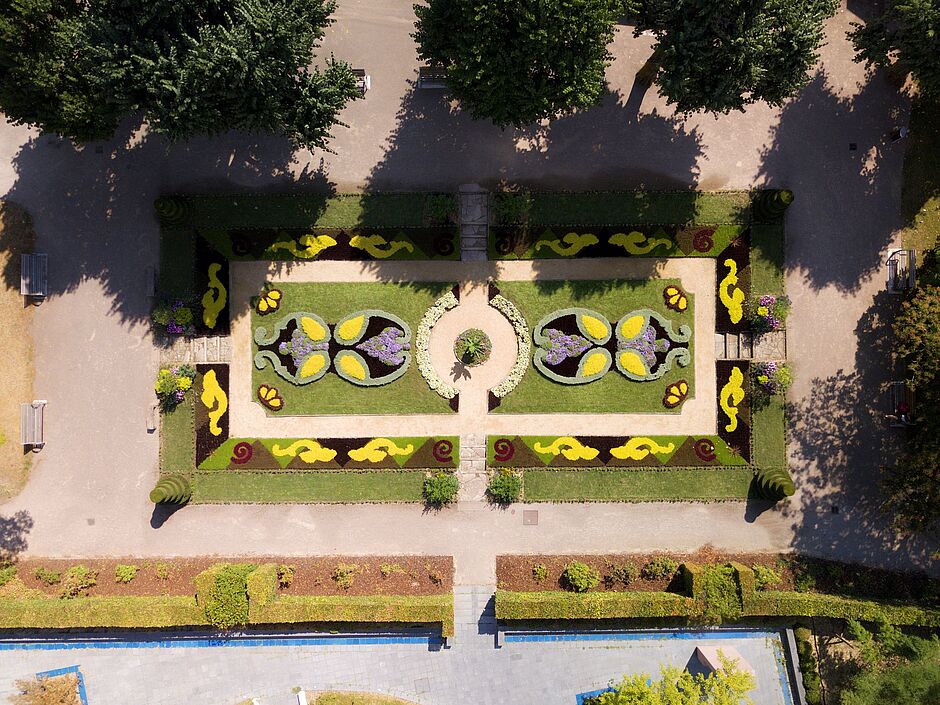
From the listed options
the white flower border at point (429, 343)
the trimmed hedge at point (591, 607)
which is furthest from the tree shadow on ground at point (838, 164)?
the trimmed hedge at point (591, 607)

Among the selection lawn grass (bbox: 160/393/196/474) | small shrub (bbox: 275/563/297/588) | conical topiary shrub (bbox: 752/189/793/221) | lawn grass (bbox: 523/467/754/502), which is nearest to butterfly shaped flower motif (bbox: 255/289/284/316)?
lawn grass (bbox: 160/393/196/474)

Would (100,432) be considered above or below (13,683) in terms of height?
above

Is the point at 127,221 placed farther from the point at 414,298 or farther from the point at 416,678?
the point at 416,678

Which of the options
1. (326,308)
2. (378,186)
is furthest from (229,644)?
(378,186)

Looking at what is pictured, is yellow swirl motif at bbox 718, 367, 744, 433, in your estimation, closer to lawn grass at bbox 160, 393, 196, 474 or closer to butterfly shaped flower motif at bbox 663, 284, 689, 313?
butterfly shaped flower motif at bbox 663, 284, 689, 313

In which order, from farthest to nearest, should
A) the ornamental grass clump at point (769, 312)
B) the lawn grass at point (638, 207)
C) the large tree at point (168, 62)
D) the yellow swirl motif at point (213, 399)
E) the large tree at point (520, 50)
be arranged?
the yellow swirl motif at point (213, 399) < the lawn grass at point (638, 207) < the ornamental grass clump at point (769, 312) < the large tree at point (168, 62) < the large tree at point (520, 50)

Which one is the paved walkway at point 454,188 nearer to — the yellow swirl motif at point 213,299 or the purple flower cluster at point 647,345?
the yellow swirl motif at point 213,299
